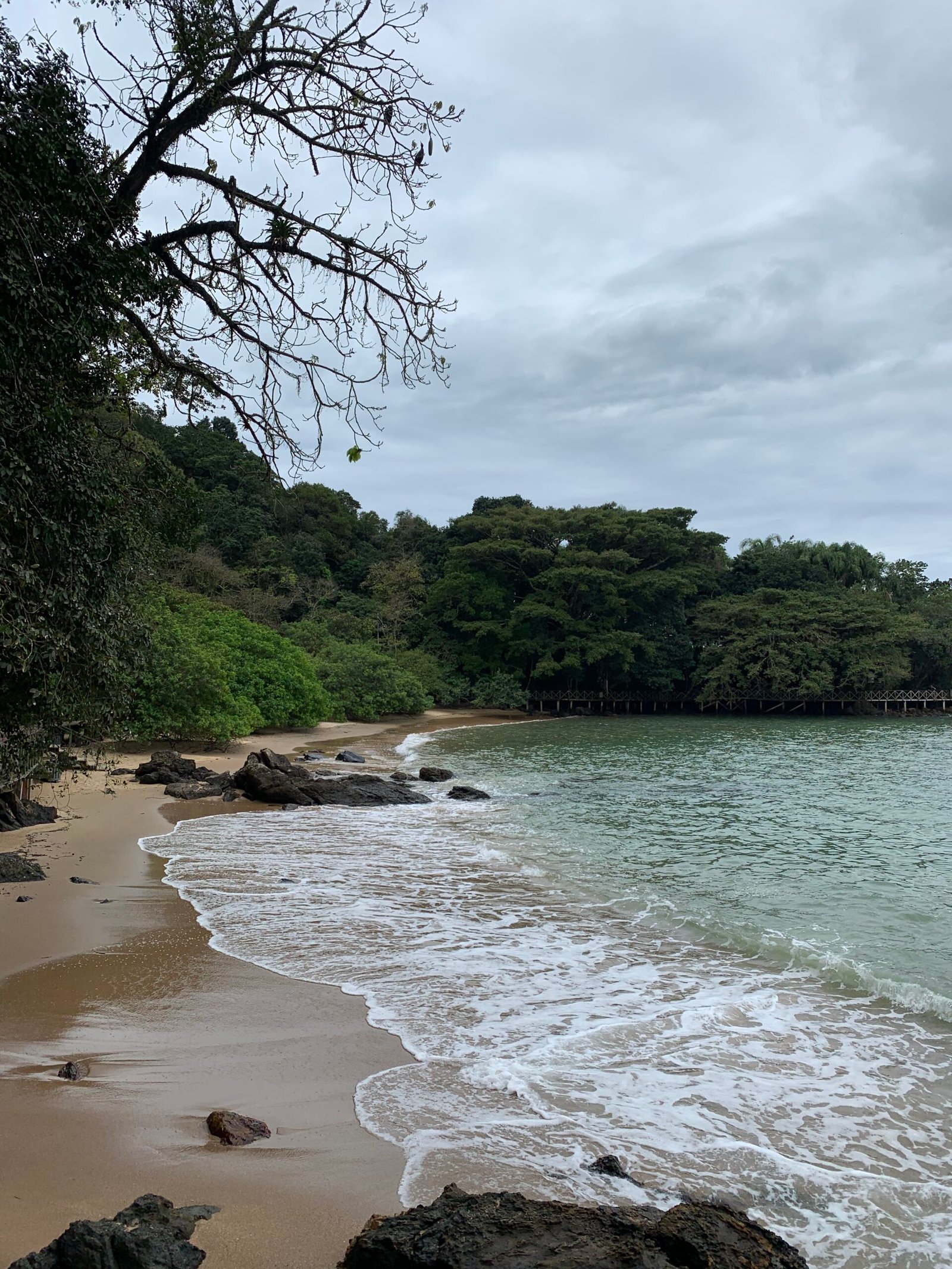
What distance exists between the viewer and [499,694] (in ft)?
143

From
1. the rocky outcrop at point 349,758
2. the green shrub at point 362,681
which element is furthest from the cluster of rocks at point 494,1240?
the green shrub at point 362,681

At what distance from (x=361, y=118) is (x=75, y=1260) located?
5.73m

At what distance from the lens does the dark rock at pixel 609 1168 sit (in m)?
3.35

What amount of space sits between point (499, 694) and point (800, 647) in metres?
15.3

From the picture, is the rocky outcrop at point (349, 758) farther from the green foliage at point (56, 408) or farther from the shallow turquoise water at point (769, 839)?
the green foliage at point (56, 408)

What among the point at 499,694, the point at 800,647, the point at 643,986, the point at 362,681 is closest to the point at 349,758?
the point at 362,681

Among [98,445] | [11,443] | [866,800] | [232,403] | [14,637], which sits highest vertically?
[232,403]

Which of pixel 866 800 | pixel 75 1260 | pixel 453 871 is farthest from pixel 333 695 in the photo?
pixel 75 1260

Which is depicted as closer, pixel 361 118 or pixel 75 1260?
pixel 75 1260

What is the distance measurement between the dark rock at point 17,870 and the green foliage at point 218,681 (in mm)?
7316

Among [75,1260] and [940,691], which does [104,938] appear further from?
[940,691]

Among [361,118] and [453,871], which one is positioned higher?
[361,118]

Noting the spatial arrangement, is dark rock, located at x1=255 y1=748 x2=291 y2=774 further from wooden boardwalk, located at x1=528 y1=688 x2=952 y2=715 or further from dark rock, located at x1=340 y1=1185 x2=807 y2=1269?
wooden boardwalk, located at x1=528 y1=688 x2=952 y2=715

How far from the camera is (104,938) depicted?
6363mm
